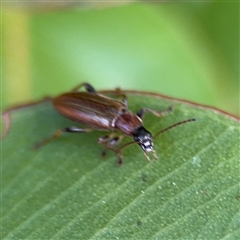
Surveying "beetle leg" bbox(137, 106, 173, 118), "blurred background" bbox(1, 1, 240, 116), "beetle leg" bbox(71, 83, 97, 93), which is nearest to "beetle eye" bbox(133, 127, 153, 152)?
"beetle leg" bbox(137, 106, 173, 118)

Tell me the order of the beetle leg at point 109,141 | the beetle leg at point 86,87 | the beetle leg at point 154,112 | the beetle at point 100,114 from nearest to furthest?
the beetle leg at point 154,112, the beetle leg at point 109,141, the beetle at point 100,114, the beetle leg at point 86,87

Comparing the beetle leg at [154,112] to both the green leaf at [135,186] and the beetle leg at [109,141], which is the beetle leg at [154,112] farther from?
the beetle leg at [109,141]

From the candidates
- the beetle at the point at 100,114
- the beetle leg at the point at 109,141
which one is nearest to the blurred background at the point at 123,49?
the beetle at the point at 100,114

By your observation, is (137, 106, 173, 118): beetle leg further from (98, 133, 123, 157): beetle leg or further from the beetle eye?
(98, 133, 123, 157): beetle leg

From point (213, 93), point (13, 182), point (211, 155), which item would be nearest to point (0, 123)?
point (13, 182)

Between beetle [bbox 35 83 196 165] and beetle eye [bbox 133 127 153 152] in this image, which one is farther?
beetle [bbox 35 83 196 165]

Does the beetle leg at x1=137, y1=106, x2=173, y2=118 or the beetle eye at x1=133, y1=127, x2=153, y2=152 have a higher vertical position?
the beetle leg at x1=137, y1=106, x2=173, y2=118
